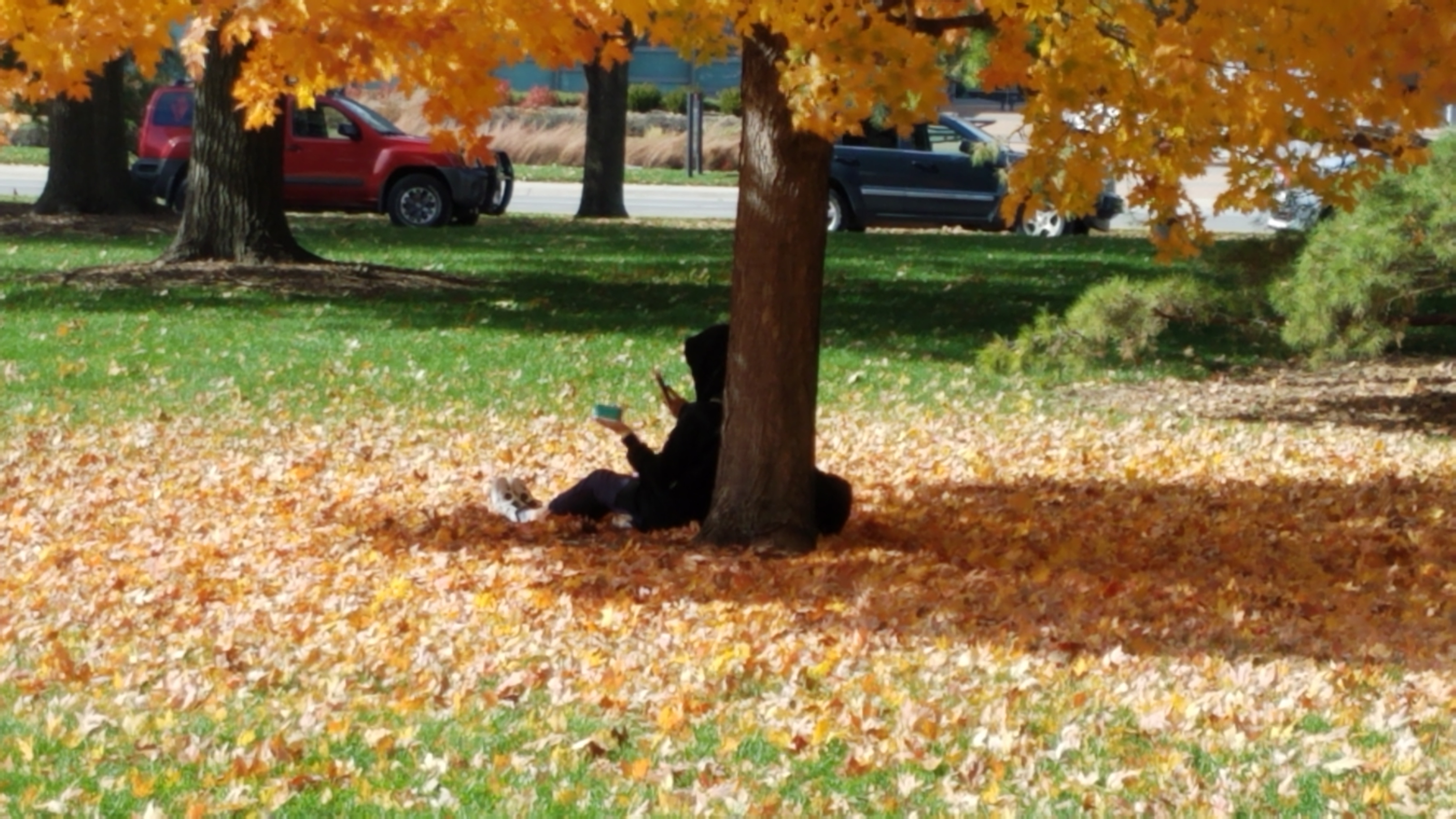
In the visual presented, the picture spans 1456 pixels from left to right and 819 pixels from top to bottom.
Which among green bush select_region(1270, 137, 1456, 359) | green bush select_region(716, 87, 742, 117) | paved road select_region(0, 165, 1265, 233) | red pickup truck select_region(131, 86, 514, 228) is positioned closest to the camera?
green bush select_region(1270, 137, 1456, 359)

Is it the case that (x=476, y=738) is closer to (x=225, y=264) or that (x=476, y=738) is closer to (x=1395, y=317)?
(x=1395, y=317)

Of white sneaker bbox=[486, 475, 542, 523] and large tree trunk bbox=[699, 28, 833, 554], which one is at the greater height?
large tree trunk bbox=[699, 28, 833, 554]

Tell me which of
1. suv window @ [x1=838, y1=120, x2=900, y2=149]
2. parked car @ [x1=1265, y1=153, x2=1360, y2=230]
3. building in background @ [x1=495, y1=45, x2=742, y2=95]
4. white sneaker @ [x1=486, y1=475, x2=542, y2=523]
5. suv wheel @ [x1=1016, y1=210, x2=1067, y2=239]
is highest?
building in background @ [x1=495, y1=45, x2=742, y2=95]

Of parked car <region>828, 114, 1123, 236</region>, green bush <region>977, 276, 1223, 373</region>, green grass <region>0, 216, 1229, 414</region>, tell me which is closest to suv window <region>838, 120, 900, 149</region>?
parked car <region>828, 114, 1123, 236</region>

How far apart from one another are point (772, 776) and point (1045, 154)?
8.94ft

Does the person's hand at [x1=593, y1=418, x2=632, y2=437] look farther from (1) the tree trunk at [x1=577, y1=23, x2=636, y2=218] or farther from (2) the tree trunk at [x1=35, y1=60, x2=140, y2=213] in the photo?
(1) the tree trunk at [x1=577, y1=23, x2=636, y2=218]

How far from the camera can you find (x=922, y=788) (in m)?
4.19

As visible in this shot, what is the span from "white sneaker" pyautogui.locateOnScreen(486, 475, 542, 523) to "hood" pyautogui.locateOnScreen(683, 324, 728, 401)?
95 cm

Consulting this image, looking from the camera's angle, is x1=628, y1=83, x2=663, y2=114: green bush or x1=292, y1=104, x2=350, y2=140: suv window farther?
x1=628, y1=83, x2=663, y2=114: green bush

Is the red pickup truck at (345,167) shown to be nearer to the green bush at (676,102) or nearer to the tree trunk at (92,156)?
the tree trunk at (92,156)

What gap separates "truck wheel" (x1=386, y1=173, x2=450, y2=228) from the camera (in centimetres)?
2209

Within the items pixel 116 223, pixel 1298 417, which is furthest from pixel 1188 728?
pixel 116 223

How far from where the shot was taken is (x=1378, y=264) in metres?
9.18

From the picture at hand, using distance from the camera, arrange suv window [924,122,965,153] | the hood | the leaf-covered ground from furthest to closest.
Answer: suv window [924,122,965,153], the hood, the leaf-covered ground
